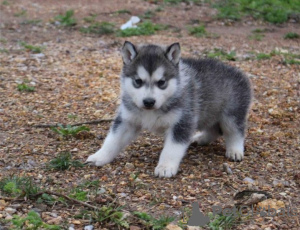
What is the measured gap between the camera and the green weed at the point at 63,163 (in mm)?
5664

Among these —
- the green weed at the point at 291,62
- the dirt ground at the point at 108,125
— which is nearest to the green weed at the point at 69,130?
the dirt ground at the point at 108,125

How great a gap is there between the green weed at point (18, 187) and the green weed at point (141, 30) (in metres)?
7.56

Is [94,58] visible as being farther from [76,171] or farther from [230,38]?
[76,171]

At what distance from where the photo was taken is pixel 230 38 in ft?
40.6

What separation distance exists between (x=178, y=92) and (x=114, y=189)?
1.33 metres

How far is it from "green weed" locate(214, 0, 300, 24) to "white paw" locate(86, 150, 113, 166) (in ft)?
29.0

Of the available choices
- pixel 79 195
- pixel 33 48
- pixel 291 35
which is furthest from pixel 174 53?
pixel 291 35

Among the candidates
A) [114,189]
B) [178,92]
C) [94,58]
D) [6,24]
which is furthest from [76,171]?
[6,24]

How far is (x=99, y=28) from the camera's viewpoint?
41.7 feet

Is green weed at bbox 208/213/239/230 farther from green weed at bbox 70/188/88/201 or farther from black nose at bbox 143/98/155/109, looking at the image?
black nose at bbox 143/98/155/109

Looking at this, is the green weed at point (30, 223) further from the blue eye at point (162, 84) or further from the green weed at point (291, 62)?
the green weed at point (291, 62)

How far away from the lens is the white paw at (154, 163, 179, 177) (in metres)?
5.59

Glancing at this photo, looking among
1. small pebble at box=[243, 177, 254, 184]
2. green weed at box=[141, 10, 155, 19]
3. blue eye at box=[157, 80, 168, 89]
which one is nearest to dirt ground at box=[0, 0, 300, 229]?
small pebble at box=[243, 177, 254, 184]

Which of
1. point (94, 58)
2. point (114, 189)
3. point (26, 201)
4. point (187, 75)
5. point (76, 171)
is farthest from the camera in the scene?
point (94, 58)
